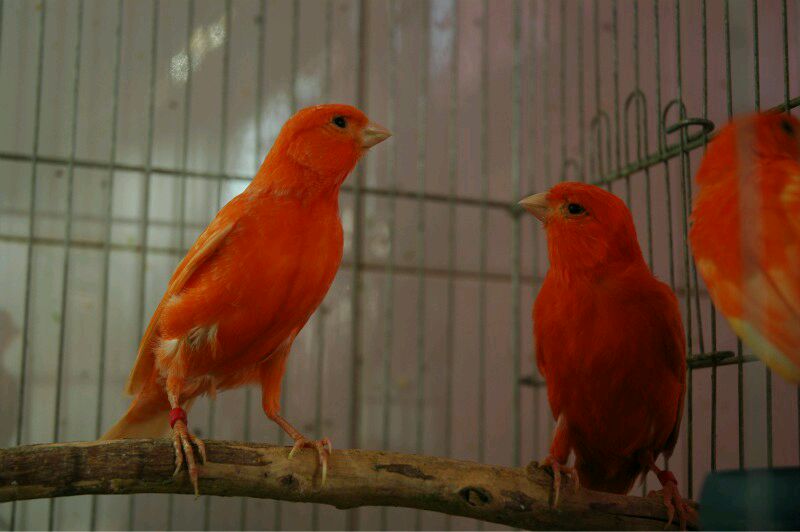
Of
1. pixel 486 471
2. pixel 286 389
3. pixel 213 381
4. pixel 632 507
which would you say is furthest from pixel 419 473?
pixel 286 389

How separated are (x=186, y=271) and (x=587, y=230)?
0.82 m

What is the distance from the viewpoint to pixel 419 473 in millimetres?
1258

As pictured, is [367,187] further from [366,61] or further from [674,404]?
[674,404]

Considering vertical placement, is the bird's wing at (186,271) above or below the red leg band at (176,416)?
above

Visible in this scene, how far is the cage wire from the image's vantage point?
1.85 m

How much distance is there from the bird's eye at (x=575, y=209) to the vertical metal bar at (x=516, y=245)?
864 millimetres

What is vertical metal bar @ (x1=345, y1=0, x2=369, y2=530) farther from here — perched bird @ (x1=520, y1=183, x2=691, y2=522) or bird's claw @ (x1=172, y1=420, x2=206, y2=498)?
bird's claw @ (x1=172, y1=420, x2=206, y2=498)

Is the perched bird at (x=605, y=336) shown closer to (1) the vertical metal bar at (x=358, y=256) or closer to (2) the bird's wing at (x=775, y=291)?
(2) the bird's wing at (x=775, y=291)

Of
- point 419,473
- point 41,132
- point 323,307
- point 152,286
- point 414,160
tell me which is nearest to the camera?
point 419,473

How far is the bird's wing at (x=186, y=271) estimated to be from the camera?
1.46 metres

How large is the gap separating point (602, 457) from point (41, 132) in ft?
5.30

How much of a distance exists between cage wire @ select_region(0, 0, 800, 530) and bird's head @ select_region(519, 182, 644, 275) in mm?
196

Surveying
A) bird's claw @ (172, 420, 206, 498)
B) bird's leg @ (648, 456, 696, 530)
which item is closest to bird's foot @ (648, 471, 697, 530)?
bird's leg @ (648, 456, 696, 530)

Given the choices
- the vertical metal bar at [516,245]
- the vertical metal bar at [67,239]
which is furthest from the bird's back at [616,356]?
the vertical metal bar at [67,239]
